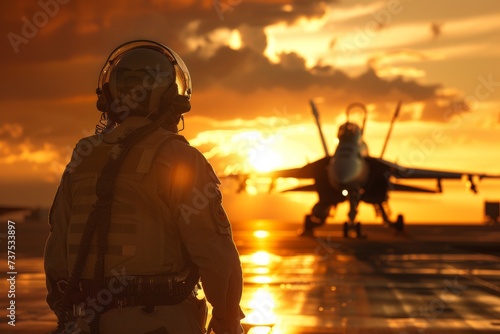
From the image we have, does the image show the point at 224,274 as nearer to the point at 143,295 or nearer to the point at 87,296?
the point at 143,295

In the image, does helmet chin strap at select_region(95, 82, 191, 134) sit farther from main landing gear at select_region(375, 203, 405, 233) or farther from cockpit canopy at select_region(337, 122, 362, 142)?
main landing gear at select_region(375, 203, 405, 233)

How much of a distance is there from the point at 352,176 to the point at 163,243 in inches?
1218

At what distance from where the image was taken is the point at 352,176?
34875 millimetres

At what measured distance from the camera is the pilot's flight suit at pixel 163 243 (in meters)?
4.18

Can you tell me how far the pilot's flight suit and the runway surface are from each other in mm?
8198

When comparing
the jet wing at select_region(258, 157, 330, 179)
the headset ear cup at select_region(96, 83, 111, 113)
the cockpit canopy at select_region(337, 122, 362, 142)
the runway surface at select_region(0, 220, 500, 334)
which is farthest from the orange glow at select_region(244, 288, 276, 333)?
the jet wing at select_region(258, 157, 330, 179)

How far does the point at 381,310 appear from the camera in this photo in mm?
15008

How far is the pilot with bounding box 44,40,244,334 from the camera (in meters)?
4.20

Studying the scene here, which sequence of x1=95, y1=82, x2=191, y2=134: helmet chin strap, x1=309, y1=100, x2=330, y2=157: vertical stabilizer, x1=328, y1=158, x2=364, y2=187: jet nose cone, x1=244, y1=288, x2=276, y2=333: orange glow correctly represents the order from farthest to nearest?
x1=309, y1=100, x2=330, y2=157: vertical stabilizer < x1=328, y1=158, x2=364, y2=187: jet nose cone < x1=244, y1=288, x2=276, y2=333: orange glow < x1=95, y1=82, x2=191, y2=134: helmet chin strap

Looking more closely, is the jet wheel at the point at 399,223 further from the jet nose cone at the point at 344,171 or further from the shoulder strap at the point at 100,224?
the shoulder strap at the point at 100,224

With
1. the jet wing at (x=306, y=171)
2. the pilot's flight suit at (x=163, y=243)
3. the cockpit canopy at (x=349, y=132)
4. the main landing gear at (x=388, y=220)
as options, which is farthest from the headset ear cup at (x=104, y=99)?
the main landing gear at (x=388, y=220)

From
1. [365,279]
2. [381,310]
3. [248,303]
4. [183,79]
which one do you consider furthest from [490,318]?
[183,79]

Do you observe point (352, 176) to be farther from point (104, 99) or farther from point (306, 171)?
point (104, 99)

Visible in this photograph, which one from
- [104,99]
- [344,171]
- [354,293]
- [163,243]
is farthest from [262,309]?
[344,171]
